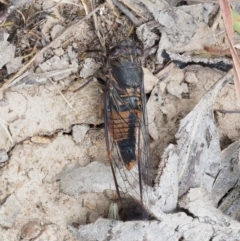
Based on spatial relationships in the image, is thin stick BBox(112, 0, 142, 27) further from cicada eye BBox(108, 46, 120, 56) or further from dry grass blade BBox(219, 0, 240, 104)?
dry grass blade BBox(219, 0, 240, 104)

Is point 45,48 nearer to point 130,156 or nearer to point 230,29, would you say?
point 130,156

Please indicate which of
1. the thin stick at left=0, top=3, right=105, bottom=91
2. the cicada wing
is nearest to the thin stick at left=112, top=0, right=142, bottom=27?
the thin stick at left=0, top=3, right=105, bottom=91

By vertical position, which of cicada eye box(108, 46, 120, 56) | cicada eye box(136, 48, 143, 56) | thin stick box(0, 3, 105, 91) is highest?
thin stick box(0, 3, 105, 91)

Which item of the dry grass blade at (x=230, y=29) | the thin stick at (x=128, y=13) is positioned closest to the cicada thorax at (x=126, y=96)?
the thin stick at (x=128, y=13)

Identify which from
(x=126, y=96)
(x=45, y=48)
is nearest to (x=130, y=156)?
(x=126, y=96)

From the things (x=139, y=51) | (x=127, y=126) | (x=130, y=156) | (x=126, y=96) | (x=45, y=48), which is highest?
(x=45, y=48)

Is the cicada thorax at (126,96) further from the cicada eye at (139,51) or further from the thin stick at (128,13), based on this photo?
the thin stick at (128,13)

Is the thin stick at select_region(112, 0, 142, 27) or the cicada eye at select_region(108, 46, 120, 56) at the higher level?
the thin stick at select_region(112, 0, 142, 27)

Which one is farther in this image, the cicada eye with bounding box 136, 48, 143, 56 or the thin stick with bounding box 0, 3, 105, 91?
the cicada eye with bounding box 136, 48, 143, 56

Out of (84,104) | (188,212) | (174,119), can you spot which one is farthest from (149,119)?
(188,212)
